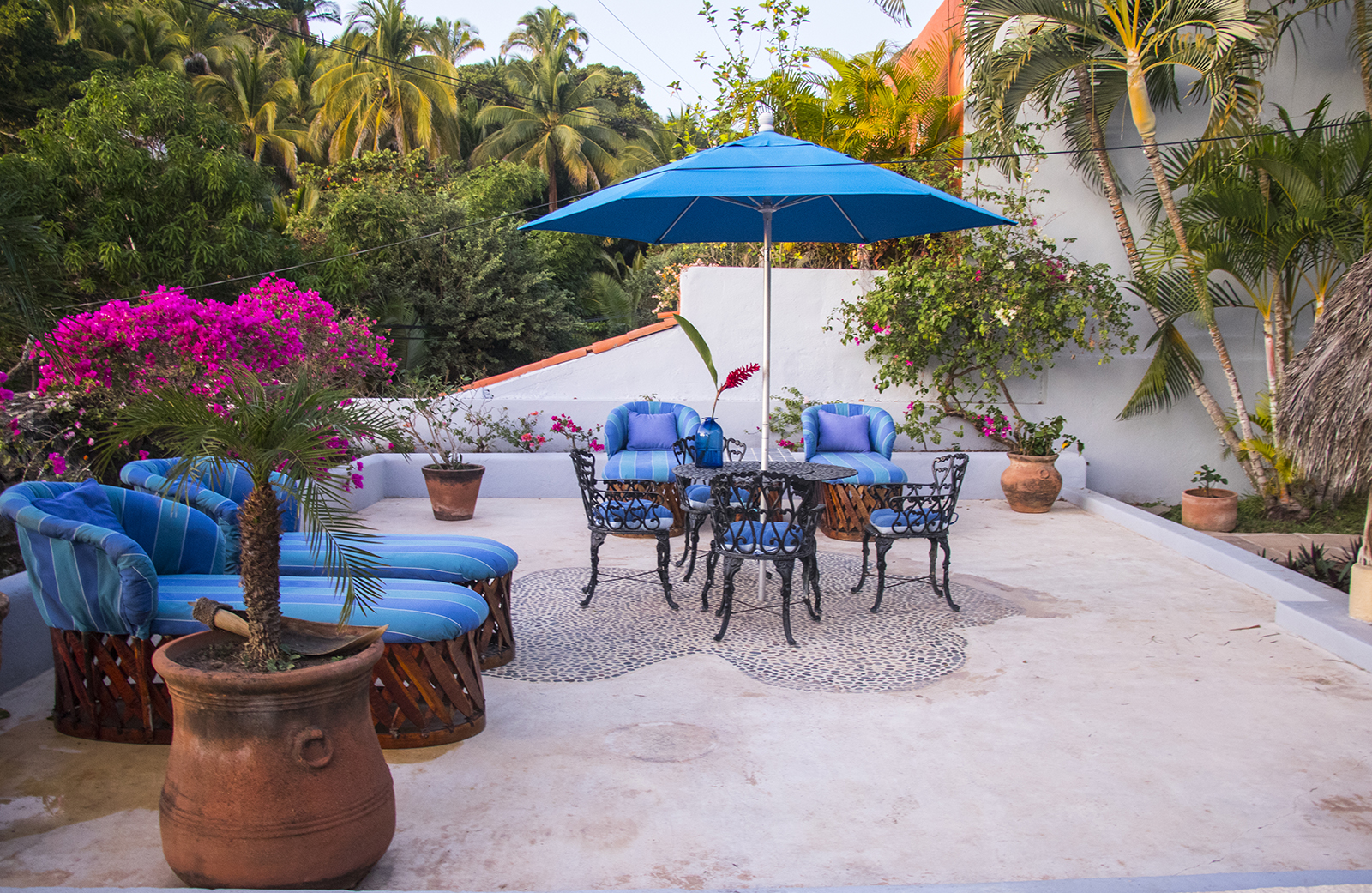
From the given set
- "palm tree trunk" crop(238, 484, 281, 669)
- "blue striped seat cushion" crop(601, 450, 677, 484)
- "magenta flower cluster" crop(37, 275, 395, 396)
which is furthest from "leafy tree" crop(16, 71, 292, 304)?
"palm tree trunk" crop(238, 484, 281, 669)

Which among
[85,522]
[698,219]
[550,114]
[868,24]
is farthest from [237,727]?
[550,114]

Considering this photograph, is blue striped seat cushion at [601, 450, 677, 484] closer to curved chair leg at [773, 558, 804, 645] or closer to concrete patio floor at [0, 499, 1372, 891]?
curved chair leg at [773, 558, 804, 645]

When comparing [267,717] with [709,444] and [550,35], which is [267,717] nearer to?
[709,444]

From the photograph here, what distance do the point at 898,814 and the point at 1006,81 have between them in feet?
24.4

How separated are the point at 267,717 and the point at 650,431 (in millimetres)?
5494

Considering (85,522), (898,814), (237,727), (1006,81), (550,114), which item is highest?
(550,114)

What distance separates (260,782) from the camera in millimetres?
2279

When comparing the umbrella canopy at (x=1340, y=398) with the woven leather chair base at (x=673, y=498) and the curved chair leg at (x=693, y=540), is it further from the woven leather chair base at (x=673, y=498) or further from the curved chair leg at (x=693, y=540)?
the woven leather chair base at (x=673, y=498)

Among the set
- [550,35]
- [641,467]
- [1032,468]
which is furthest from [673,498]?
[550,35]

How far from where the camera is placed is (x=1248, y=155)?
303 inches

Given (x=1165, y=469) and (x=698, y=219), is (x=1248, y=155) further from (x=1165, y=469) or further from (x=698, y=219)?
(x=698, y=219)

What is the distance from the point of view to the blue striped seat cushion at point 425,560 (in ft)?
12.9

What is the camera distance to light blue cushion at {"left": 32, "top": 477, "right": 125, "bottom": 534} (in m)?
3.30

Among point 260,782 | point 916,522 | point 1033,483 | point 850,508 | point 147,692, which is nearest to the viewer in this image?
point 260,782
